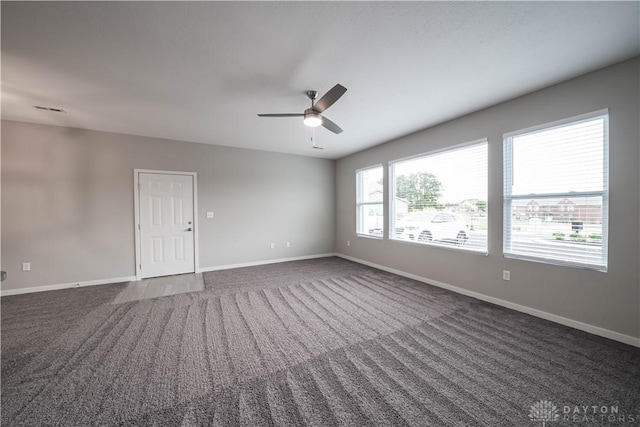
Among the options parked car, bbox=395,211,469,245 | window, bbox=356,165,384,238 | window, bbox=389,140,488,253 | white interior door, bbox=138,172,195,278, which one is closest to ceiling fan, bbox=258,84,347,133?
window, bbox=389,140,488,253

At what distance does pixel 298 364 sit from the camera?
1.91 m

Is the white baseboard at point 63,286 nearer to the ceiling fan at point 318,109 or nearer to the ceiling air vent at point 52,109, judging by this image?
the ceiling air vent at point 52,109

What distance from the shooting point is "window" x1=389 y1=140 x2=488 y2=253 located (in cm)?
328

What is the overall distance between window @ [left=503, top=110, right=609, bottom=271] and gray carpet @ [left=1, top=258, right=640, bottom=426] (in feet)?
2.68

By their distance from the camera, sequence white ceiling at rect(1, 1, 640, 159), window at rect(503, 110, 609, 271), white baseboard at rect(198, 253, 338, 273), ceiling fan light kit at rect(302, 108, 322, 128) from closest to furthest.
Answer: white ceiling at rect(1, 1, 640, 159) < window at rect(503, 110, 609, 271) < ceiling fan light kit at rect(302, 108, 322, 128) < white baseboard at rect(198, 253, 338, 273)

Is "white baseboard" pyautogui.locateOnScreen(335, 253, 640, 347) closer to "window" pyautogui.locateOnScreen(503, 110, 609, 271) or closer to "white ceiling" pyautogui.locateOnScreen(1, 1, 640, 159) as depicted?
"window" pyautogui.locateOnScreen(503, 110, 609, 271)

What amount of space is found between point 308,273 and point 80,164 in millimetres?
4321

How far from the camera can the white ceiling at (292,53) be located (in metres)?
1.61

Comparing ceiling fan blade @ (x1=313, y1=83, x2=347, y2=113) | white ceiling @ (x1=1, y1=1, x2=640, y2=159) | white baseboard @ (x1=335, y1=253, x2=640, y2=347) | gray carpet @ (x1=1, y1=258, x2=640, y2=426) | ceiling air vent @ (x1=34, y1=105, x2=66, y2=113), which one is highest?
white ceiling @ (x1=1, y1=1, x2=640, y2=159)

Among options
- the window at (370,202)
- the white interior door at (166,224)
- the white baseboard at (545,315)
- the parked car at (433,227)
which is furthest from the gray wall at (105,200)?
the white baseboard at (545,315)

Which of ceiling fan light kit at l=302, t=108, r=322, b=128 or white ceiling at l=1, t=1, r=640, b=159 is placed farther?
ceiling fan light kit at l=302, t=108, r=322, b=128

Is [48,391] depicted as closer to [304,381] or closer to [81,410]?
[81,410]

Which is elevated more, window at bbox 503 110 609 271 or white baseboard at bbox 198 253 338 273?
window at bbox 503 110 609 271

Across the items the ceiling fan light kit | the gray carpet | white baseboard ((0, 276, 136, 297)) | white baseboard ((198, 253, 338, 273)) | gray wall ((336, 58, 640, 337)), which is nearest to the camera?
the gray carpet
